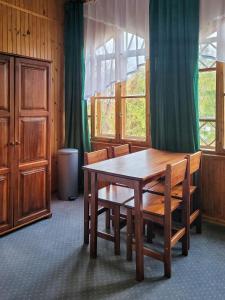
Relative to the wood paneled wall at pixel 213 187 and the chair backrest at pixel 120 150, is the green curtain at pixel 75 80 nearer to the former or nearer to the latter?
the chair backrest at pixel 120 150

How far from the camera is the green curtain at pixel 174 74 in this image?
10.9 ft

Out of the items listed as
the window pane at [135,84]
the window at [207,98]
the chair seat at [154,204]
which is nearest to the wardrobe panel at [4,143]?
the chair seat at [154,204]

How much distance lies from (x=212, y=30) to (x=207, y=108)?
85 centimetres

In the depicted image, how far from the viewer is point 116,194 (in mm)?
2854

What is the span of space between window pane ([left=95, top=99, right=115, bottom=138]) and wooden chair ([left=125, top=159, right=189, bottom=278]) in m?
1.85

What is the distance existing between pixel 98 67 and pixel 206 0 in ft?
5.39

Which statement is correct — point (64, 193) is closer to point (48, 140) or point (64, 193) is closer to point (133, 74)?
point (48, 140)

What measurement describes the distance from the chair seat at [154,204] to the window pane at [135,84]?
66.5 inches

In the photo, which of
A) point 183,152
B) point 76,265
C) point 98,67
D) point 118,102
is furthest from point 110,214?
point 98,67

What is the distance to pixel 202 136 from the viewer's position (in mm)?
3537

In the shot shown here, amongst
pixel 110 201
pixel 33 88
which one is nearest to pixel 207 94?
pixel 110 201

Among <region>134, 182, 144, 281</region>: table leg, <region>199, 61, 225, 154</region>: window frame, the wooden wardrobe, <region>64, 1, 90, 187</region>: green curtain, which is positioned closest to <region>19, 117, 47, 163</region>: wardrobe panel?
the wooden wardrobe

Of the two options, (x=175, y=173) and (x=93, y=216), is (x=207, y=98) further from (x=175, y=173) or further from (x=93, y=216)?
(x=93, y=216)

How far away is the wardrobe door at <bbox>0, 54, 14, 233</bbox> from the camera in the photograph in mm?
2937
